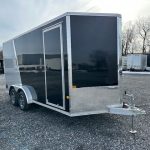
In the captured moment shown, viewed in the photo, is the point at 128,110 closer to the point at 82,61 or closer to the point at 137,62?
the point at 82,61

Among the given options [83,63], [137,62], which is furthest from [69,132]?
[137,62]

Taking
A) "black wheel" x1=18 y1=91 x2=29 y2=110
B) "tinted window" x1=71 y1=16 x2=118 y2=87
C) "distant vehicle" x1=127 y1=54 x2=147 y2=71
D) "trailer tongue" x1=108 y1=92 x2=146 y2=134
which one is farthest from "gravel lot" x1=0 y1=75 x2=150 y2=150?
"distant vehicle" x1=127 y1=54 x2=147 y2=71

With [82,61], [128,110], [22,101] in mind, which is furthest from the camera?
[22,101]

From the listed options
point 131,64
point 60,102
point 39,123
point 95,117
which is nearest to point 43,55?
point 60,102

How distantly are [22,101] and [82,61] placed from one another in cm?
320

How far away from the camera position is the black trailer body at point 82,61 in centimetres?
504

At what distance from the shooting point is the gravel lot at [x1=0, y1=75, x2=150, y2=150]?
453cm

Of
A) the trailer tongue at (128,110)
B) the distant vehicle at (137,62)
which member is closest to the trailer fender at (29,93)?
the trailer tongue at (128,110)

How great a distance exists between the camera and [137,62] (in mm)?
31922

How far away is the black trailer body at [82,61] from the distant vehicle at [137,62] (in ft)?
90.0

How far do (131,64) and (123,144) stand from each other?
1137 inches

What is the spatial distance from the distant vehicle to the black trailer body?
2744 cm

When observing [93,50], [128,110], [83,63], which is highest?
[93,50]

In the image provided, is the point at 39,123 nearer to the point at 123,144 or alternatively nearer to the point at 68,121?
the point at 68,121
